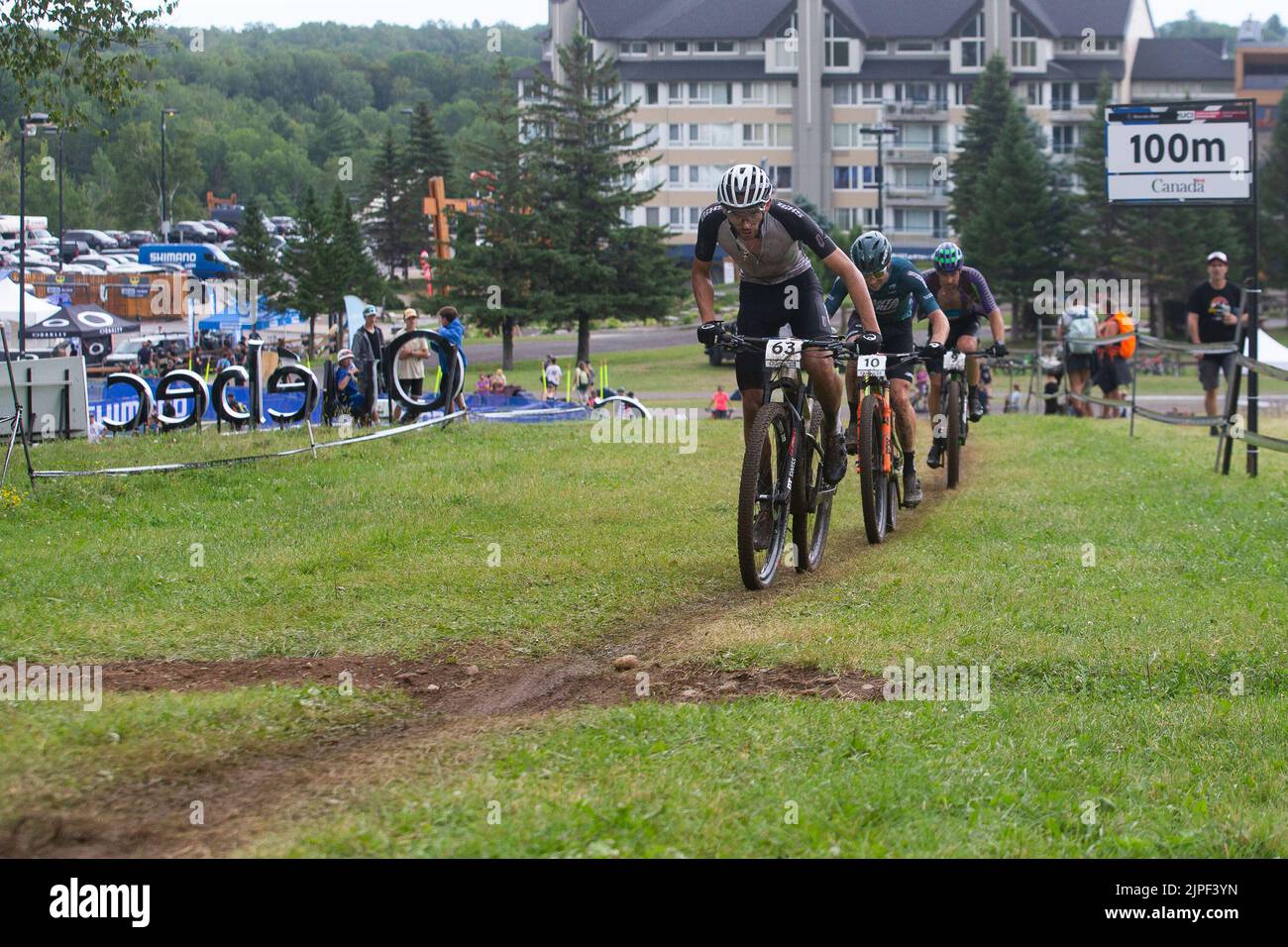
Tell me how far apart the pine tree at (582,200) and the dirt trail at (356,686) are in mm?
52967

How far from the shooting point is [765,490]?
9227 millimetres

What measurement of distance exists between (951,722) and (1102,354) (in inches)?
866

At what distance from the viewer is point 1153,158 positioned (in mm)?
18203

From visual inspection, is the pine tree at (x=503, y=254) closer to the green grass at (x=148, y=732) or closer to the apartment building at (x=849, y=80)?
the apartment building at (x=849, y=80)

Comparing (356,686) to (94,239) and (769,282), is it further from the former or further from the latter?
(94,239)

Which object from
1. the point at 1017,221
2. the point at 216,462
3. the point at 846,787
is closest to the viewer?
the point at 846,787

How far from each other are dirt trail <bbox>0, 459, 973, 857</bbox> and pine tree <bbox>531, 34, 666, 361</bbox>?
52967mm

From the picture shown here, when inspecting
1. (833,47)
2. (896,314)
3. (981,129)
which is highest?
(833,47)

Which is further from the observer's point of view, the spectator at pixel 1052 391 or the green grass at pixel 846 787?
the spectator at pixel 1052 391

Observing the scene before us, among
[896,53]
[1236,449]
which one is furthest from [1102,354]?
[896,53]

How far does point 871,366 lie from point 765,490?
1.96m

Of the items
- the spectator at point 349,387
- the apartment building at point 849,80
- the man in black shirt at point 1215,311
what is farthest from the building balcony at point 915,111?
the spectator at point 349,387

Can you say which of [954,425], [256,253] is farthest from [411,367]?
[256,253]

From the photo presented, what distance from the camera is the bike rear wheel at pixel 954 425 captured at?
1359 centimetres
